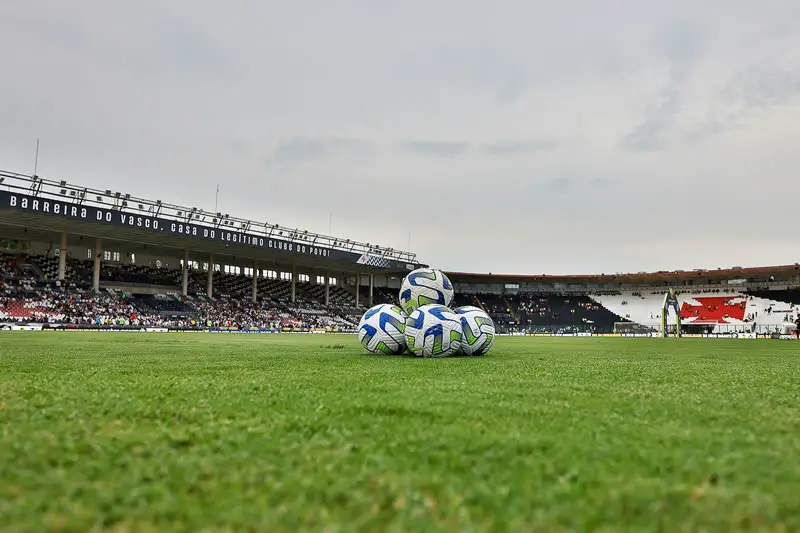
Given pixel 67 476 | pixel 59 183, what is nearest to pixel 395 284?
pixel 59 183

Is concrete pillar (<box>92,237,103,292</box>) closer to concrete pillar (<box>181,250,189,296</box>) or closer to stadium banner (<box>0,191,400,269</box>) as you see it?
stadium banner (<box>0,191,400,269</box>)

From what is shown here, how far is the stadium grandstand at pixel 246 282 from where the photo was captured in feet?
122

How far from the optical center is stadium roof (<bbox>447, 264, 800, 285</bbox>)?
56781 mm

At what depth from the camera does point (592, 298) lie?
2628 inches

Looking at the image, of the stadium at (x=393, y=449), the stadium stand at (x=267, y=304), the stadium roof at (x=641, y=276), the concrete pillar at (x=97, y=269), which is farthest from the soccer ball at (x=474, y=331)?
the stadium roof at (x=641, y=276)

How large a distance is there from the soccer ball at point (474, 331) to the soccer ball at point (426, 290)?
1.55 ft

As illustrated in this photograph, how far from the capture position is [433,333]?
32.1ft

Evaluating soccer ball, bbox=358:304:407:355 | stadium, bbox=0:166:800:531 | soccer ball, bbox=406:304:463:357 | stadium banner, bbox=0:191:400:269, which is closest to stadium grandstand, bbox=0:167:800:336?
stadium banner, bbox=0:191:400:269

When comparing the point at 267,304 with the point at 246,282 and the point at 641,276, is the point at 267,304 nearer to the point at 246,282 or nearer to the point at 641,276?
the point at 246,282

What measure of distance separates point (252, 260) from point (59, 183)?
2114cm

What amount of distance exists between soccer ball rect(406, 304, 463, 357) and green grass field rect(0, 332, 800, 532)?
5443 millimetres

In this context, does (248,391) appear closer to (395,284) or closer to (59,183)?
(59,183)

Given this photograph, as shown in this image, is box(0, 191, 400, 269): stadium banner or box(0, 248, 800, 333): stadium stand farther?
box(0, 248, 800, 333): stadium stand

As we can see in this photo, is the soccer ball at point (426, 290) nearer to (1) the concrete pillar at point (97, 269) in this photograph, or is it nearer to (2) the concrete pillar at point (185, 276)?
(1) the concrete pillar at point (97, 269)
